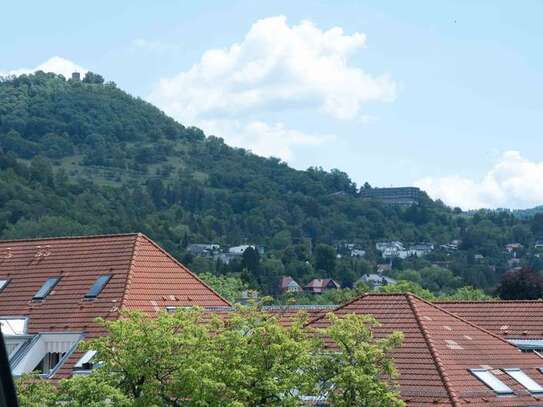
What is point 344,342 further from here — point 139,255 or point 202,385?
point 139,255

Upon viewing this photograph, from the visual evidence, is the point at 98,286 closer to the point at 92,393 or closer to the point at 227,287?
the point at 92,393

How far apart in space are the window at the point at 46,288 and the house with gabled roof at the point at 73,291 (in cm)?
4

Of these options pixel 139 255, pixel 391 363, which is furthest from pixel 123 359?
pixel 139 255

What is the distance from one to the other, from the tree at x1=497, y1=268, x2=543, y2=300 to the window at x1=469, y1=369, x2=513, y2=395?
4813 cm

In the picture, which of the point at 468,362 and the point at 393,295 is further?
the point at 393,295

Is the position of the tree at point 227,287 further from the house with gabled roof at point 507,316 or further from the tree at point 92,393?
the tree at point 92,393

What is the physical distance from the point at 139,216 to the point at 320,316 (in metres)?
157

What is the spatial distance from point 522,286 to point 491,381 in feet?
170

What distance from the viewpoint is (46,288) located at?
4438 cm

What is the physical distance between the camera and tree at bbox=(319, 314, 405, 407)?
28172 mm

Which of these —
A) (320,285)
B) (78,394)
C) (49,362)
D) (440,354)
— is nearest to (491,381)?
(440,354)

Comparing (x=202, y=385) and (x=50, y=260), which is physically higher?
(x=50, y=260)

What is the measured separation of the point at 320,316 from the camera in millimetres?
39062

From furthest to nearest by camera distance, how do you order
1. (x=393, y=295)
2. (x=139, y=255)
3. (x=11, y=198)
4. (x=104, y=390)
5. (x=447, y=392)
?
1. (x=11, y=198)
2. (x=139, y=255)
3. (x=393, y=295)
4. (x=447, y=392)
5. (x=104, y=390)
